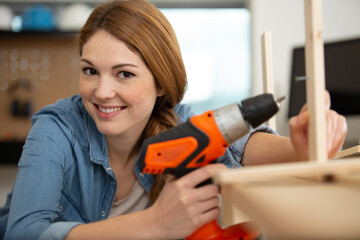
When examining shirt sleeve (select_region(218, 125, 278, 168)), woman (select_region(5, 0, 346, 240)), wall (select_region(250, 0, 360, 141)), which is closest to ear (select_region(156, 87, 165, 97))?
woman (select_region(5, 0, 346, 240))

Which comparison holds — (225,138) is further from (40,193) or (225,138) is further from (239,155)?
(40,193)

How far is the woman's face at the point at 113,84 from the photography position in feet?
3.04

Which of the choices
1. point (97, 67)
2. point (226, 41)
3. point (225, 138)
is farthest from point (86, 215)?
point (226, 41)

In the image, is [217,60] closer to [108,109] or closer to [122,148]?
[122,148]

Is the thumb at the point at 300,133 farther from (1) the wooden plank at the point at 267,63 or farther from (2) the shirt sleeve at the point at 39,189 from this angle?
(2) the shirt sleeve at the point at 39,189

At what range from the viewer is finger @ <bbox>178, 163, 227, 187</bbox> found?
25.9 inches

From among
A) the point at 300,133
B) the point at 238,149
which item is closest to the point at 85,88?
the point at 238,149

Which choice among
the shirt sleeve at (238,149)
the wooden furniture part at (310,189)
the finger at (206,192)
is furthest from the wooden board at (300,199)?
the shirt sleeve at (238,149)

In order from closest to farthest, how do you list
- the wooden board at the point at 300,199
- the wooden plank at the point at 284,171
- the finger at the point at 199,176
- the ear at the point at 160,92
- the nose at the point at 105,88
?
the wooden board at the point at 300,199, the wooden plank at the point at 284,171, the finger at the point at 199,176, the nose at the point at 105,88, the ear at the point at 160,92

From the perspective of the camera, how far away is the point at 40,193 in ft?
2.59

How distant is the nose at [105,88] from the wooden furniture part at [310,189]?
493 mm

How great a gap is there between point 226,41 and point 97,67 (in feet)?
6.91

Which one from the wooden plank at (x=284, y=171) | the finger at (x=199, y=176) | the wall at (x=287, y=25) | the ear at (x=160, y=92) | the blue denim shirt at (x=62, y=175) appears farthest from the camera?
the wall at (x=287, y=25)

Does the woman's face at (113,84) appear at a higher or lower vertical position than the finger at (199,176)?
higher
